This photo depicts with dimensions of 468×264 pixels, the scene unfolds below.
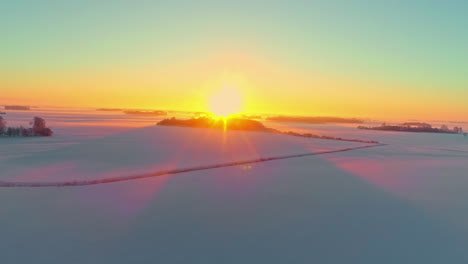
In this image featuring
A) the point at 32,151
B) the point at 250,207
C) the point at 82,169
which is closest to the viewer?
the point at 250,207

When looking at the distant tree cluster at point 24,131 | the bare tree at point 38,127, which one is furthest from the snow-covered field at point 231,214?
the bare tree at point 38,127

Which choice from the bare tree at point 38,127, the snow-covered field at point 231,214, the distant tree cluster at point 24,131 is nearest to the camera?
the snow-covered field at point 231,214

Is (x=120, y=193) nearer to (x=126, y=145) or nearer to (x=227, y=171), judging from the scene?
(x=227, y=171)

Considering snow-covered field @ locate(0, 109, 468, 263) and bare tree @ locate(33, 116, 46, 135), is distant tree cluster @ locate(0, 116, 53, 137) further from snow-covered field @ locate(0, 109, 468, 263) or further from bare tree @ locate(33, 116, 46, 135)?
snow-covered field @ locate(0, 109, 468, 263)

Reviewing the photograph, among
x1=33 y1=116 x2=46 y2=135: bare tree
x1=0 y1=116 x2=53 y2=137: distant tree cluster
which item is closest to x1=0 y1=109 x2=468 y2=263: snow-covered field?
x1=0 y1=116 x2=53 y2=137: distant tree cluster

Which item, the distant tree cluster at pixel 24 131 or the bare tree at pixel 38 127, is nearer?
the distant tree cluster at pixel 24 131

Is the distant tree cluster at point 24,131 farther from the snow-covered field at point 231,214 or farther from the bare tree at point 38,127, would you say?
the snow-covered field at point 231,214

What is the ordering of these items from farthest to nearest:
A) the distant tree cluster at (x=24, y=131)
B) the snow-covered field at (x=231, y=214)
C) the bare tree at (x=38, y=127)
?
the bare tree at (x=38, y=127)
the distant tree cluster at (x=24, y=131)
the snow-covered field at (x=231, y=214)

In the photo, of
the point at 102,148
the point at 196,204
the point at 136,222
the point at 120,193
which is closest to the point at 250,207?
the point at 196,204
